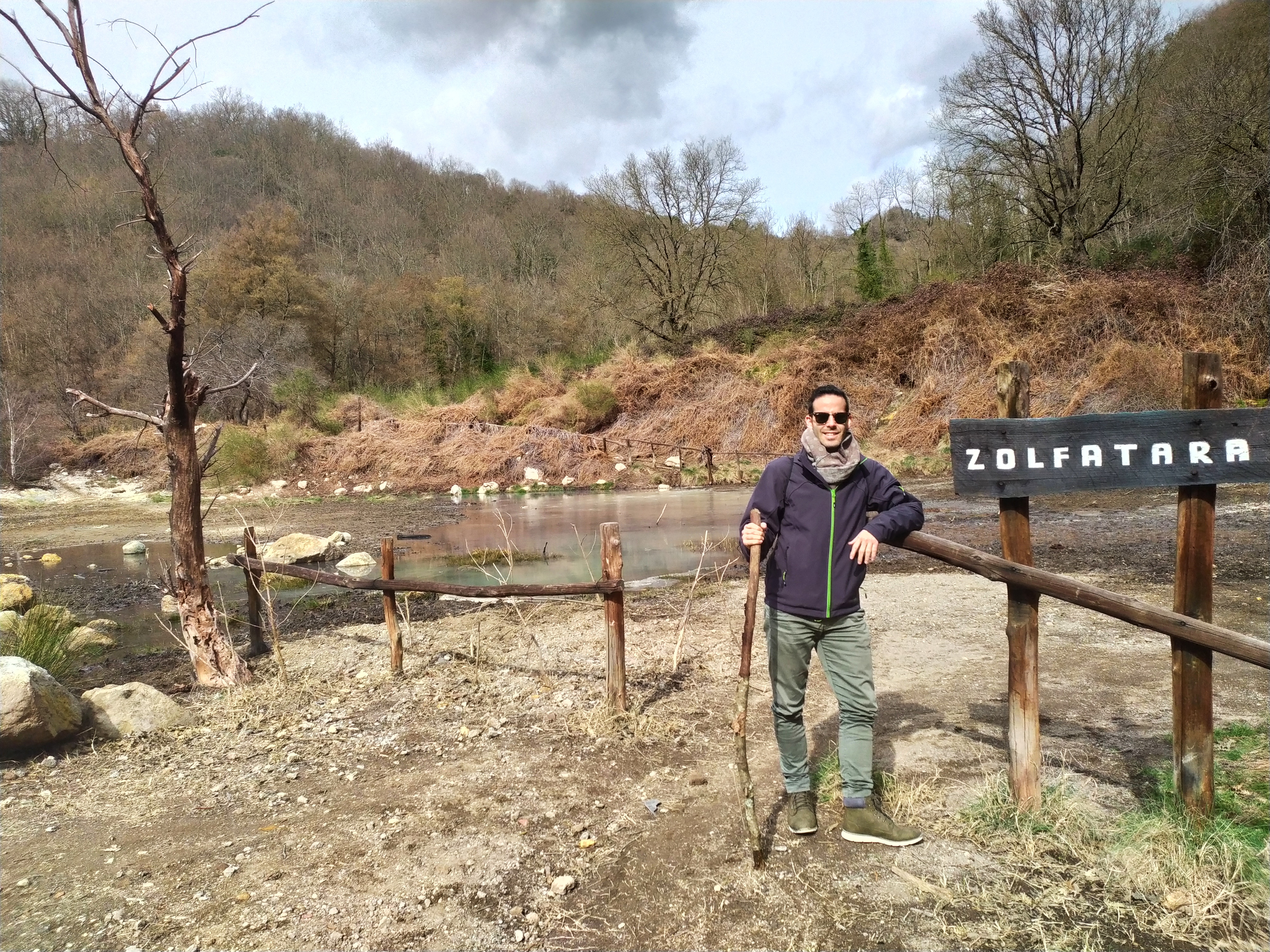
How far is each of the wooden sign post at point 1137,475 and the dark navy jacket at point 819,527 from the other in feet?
1.26

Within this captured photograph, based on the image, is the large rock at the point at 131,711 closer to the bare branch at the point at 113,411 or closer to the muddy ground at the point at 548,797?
the muddy ground at the point at 548,797

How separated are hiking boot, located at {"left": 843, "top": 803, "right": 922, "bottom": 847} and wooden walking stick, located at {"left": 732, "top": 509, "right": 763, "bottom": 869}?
43 centimetres

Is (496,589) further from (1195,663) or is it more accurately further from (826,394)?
(1195,663)

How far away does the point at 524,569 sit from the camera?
12.1 m

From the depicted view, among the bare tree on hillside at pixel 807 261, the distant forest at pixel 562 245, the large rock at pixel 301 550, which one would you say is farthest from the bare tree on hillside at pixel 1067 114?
the large rock at pixel 301 550

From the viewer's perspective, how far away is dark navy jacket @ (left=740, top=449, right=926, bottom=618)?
352cm

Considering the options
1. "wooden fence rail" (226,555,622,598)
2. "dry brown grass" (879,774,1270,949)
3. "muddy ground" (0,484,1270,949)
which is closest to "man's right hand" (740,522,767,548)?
"muddy ground" (0,484,1270,949)

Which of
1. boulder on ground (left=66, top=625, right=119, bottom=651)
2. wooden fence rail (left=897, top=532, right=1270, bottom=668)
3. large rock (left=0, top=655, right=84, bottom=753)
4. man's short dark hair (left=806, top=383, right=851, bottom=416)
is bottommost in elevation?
boulder on ground (left=66, top=625, right=119, bottom=651)

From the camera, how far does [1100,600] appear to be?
3.30 m

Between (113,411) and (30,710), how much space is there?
7.78 ft

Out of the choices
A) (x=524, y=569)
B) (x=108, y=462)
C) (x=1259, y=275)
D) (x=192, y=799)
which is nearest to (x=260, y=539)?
(x=524, y=569)

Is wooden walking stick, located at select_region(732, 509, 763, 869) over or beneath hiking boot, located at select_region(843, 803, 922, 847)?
over

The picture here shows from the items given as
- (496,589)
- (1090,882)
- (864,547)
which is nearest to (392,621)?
(496,589)

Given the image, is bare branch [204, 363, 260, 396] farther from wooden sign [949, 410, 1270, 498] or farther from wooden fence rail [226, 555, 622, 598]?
wooden sign [949, 410, 1270, 498]
